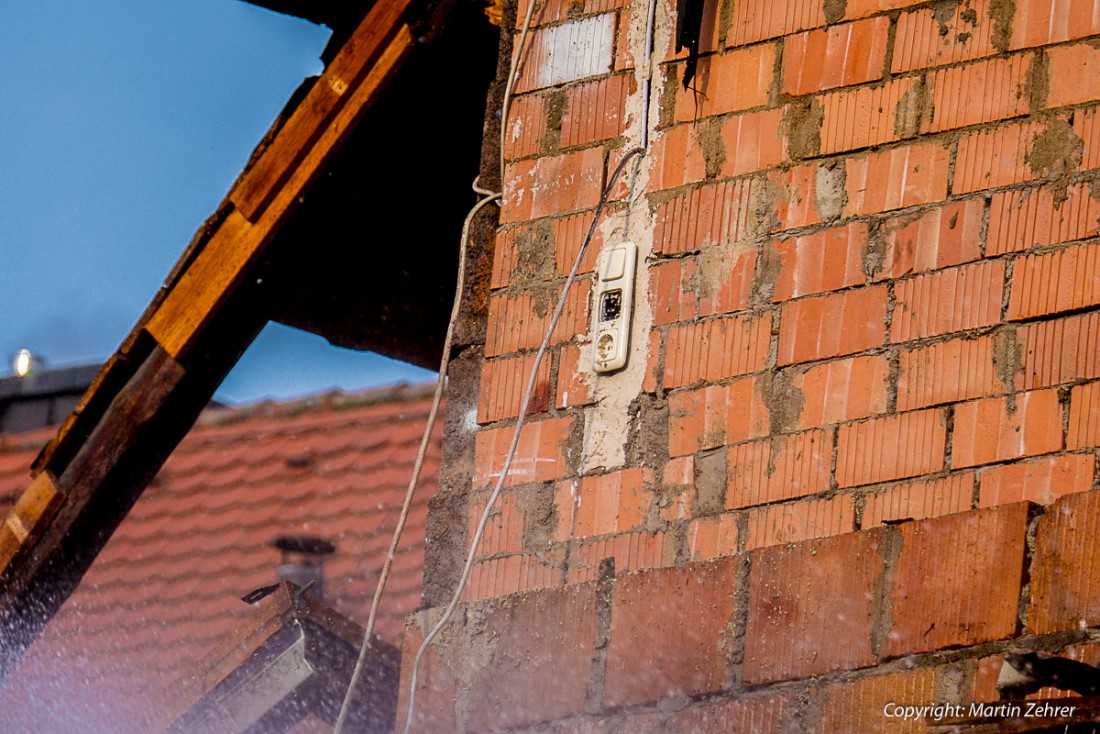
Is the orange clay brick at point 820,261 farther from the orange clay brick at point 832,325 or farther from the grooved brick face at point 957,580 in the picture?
the grooved brick face at point 957,580

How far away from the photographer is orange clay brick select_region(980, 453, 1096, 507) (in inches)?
107

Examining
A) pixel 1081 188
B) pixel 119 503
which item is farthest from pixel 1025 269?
pixel 119 503

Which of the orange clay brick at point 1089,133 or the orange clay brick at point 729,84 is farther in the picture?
the orange clay brick at point 729,84

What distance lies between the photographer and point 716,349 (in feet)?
10.8

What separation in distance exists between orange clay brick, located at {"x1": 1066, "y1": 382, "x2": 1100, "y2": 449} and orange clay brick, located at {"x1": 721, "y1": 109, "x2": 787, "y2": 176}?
82cm

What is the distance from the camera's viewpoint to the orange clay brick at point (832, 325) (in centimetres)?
307

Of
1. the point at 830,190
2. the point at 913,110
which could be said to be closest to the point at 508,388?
the point at 830,190

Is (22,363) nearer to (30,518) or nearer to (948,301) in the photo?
(30,518)

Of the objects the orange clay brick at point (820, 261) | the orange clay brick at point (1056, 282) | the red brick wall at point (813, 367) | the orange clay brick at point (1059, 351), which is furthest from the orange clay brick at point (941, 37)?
the orange clay brick at point (1059, 351)

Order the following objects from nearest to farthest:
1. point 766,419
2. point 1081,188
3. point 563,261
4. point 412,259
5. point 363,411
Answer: point 1081,188 → point 766,419 → point 563,261 → point 412,259 → point 363,411

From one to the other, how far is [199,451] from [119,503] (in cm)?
460

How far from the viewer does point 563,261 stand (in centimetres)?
360

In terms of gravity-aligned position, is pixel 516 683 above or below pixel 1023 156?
below

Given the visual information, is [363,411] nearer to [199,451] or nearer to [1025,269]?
[199,451]
